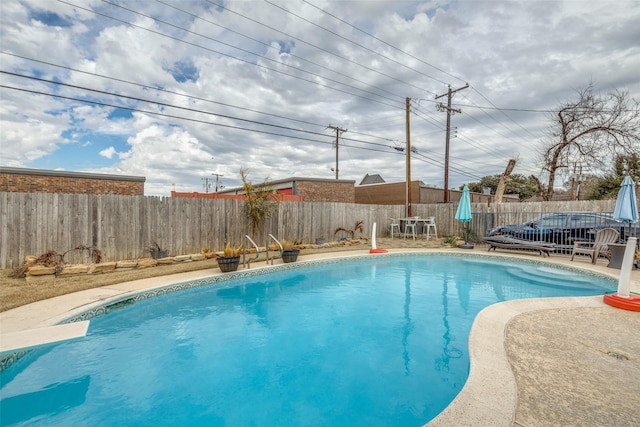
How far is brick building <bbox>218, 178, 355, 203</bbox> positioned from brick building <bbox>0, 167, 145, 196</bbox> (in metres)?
7.97

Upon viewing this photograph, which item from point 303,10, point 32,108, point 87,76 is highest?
point 303,10

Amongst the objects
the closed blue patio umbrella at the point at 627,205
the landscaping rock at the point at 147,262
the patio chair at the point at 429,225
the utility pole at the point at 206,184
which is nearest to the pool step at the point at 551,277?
the closed blue patio umbrella at the point at 627,205

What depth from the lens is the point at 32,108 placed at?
801 centimetres

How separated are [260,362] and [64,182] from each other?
10.8 metres

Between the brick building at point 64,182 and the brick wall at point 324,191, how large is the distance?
29.4ft

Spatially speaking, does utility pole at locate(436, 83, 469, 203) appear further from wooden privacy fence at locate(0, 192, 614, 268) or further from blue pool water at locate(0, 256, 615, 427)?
blue pool water at locate(0, 256, 615, 427)

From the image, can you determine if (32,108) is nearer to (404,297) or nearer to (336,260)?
(336,260)

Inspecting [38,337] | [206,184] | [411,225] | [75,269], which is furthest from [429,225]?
[206,184]

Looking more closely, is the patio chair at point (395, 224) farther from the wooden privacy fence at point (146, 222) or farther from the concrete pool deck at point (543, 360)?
the concrete pool deck at point (543, 360)

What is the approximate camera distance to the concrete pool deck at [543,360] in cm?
193

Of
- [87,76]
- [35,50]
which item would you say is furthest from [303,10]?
[35,50]

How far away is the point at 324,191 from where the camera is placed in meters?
18.8

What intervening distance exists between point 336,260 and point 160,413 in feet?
23.2

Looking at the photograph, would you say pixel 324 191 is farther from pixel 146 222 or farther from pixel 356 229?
pixel 146 222
